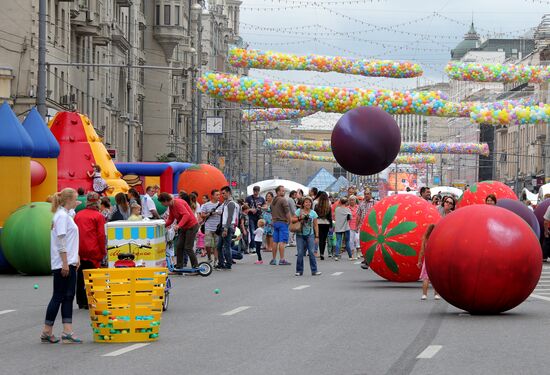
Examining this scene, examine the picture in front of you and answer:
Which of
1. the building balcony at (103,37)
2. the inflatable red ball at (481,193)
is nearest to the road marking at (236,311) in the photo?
the inflatable red ball at (481,193)

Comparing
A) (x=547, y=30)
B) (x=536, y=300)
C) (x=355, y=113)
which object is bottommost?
(x=536, y=300)

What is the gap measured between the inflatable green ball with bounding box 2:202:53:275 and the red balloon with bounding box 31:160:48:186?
3.06m

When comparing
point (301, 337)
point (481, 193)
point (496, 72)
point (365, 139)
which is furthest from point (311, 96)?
point (301, 337)

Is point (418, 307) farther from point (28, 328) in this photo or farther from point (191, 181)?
point (191, 181)

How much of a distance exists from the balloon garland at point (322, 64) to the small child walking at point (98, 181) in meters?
14.7

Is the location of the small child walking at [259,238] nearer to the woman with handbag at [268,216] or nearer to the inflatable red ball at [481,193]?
the woman with handbag at [268,216]

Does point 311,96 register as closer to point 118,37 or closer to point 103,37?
point 103,37

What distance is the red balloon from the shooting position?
30484 millimetres

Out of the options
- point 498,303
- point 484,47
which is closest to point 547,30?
point 484,47

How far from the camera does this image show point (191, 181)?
46688 mm

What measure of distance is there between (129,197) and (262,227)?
1022cm

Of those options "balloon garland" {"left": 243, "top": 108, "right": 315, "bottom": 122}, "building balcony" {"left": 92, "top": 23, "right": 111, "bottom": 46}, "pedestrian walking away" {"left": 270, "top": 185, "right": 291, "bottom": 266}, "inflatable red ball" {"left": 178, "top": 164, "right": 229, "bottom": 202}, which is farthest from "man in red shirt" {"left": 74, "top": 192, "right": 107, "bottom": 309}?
"building balcony" {"left": 92, "top": 23, "right": 111, "bottom": 46}

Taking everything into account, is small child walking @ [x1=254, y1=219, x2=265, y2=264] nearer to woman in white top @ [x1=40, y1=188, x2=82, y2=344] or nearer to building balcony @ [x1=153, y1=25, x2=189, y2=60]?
woman in white top @ [x1=40, y1=188, x2=82, y2=344]

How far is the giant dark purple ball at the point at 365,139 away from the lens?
3303 centimetres
